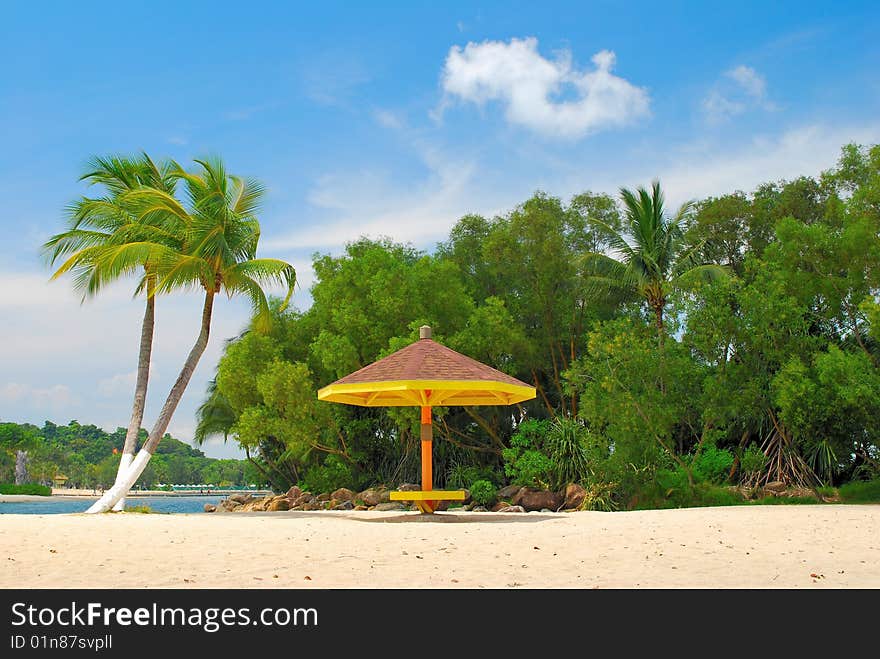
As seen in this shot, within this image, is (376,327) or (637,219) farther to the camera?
(637,219)

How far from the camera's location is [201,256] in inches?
642

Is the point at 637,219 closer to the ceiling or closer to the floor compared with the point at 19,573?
closer to the ceiling

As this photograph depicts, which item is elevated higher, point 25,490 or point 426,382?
point 426,382

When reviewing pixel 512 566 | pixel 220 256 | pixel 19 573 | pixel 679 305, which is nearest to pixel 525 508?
pixel 679 305

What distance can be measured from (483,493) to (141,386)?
8240 millimetres

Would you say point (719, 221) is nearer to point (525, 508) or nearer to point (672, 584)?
point (525, 508)

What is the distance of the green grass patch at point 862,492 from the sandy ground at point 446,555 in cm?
628

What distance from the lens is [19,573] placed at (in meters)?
6.27

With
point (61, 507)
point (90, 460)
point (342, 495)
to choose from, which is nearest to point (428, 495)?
point (342, 495)

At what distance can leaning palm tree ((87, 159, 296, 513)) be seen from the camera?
16.0 m

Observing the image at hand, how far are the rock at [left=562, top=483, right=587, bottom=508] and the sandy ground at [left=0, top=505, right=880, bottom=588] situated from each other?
7.13 meters

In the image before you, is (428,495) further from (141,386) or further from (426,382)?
(141,386)

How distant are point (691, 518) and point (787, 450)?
6.78 meters

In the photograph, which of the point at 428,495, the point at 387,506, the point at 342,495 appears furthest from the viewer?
the point at 342,495
